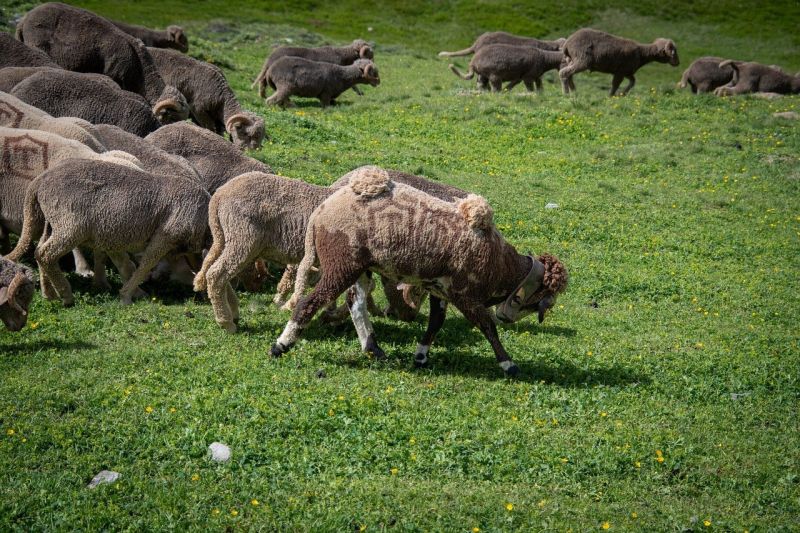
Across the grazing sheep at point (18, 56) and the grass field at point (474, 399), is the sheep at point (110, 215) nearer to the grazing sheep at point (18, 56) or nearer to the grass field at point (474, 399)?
the grass field at point (474, 399)

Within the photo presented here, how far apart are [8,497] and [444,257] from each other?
5.06m

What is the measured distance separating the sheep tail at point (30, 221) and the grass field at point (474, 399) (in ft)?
2.49

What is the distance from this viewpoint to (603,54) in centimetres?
3088

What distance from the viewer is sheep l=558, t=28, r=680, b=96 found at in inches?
1214

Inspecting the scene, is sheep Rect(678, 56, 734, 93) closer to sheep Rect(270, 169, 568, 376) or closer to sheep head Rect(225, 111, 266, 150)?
sheep head Rect(225, 111, 266, 150)

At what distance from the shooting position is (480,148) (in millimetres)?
23172

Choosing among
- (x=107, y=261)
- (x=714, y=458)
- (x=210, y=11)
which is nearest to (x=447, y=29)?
(x=210, y=11)

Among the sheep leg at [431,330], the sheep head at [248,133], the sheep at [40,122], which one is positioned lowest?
the sheep head at [248,133]

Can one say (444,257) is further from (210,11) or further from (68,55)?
(210,11)

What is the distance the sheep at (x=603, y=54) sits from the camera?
3083 cm

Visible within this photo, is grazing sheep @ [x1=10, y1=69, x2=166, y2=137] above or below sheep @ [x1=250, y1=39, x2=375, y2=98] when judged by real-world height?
above

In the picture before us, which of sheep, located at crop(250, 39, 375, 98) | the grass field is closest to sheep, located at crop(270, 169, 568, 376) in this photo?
the grass field

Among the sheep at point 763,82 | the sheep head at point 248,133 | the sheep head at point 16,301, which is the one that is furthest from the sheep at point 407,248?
the sheep at point 763,82

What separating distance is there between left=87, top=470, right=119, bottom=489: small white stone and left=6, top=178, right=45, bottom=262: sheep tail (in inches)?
198
